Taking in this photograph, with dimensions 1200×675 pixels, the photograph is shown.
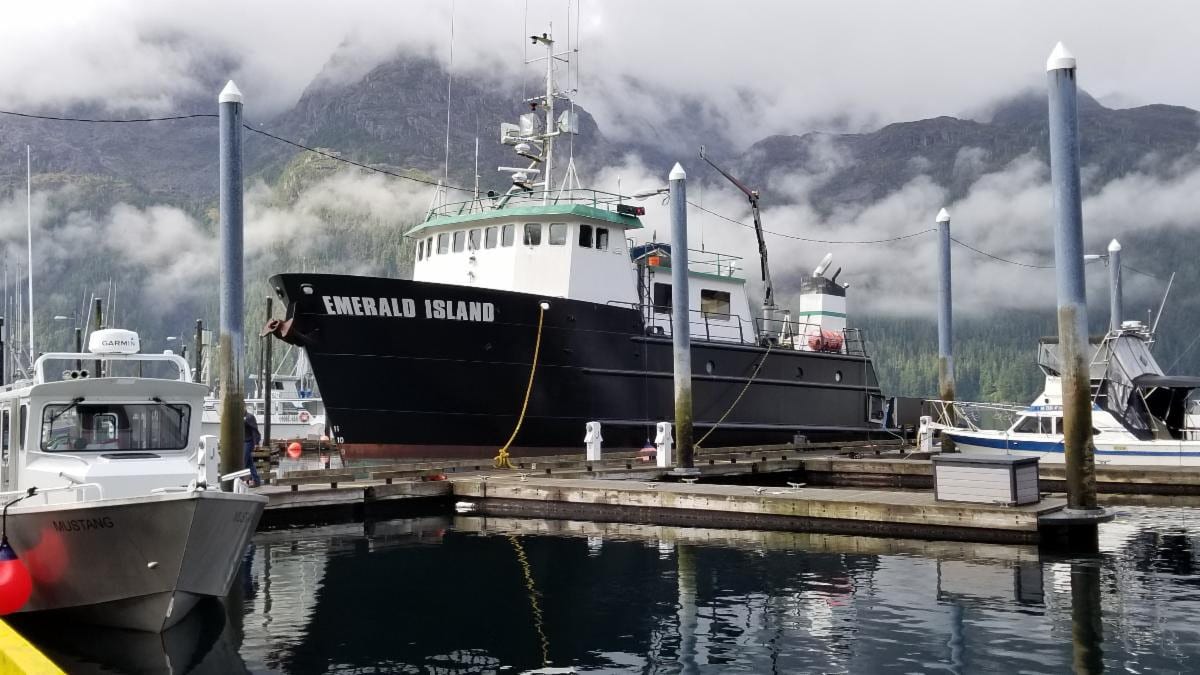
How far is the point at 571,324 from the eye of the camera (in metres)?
20.4

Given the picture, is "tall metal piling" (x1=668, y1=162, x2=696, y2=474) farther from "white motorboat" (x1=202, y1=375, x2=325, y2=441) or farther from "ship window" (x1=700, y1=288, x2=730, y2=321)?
"white motorboat" (x1=202, y1=375, x2=325, y2=441)

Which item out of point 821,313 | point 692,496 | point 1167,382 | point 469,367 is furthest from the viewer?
point 821,313

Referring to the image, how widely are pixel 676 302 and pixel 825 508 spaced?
541 centimetres

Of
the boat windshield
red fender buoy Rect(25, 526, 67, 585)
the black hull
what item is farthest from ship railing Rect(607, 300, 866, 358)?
red fender buoy Rect(25, 526, 67, 585)

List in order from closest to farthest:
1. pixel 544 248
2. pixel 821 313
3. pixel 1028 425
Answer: pixel 544 248
pixel 1028 425
pixel 821 313

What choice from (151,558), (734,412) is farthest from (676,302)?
(151,558)

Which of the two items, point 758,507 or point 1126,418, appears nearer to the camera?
point 758,507

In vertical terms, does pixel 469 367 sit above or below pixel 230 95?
below

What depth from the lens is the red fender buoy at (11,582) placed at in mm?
7809

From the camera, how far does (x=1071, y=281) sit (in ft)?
38.5

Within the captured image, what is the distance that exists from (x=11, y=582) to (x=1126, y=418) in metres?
20.4

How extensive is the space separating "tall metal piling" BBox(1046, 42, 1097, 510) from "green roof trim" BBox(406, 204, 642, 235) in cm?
1119

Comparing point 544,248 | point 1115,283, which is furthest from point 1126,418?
point 544,248

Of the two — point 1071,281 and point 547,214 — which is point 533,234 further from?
point 1071,281
